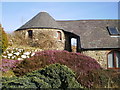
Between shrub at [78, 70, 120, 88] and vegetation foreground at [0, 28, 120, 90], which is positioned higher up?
vegetation foreground at [0, 28, 120, 90]

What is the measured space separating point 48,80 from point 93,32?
45.4 feet

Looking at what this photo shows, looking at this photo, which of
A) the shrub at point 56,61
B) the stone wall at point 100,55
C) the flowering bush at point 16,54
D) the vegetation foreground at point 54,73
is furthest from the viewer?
the stone wall at point 100,55

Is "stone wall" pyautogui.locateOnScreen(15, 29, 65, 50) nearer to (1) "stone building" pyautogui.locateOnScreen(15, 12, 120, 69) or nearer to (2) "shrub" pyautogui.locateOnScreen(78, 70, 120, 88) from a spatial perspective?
(1) "stone building" pyautogui.locateOnScreen(15, 12, 120, 69)

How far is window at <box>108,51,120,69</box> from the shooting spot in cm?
1709

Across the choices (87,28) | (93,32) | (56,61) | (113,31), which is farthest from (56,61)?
(113,31)

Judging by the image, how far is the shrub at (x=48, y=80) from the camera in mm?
5496

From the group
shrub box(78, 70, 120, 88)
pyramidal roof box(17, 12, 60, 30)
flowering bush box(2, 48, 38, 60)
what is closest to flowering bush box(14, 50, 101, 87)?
shrub box(78, 70, 120, 88)

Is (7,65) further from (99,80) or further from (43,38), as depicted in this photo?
(43,38)

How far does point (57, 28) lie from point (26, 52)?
635cm

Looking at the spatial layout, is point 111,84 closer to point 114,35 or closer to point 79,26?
point 114,35

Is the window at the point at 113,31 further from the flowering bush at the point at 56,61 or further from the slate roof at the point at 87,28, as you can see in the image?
the flowering bush at the point at 56,61

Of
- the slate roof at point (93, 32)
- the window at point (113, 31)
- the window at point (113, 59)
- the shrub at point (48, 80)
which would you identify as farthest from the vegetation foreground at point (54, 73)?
the window at point (113, 31)

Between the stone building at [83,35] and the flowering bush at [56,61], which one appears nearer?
the flowering bush at [56,61]

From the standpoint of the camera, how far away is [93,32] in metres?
19.0
